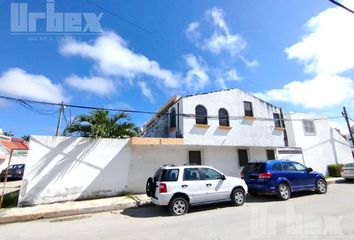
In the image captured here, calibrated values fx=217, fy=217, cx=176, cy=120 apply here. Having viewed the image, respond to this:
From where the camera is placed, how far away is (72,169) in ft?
33.9

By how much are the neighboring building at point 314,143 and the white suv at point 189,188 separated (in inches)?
373

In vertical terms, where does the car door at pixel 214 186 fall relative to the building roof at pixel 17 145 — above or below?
below

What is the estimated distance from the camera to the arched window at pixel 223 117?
13.7 m

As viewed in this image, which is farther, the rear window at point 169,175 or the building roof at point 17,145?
the building roof at point 17,145

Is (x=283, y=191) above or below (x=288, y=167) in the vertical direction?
below

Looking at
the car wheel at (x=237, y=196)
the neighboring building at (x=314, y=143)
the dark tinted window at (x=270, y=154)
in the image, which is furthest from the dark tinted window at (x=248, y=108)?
the car wheel at (x=237, y=196)

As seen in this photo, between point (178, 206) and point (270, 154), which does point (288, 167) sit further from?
point (178, 206)

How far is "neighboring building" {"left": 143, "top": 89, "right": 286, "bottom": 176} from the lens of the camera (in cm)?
1278

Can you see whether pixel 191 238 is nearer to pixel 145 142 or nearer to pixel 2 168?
pixel 145 142

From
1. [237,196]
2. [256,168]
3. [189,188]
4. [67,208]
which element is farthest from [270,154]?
[67,208]

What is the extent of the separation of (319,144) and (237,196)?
13.7 meters

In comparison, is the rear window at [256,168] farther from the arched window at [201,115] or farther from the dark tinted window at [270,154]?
the dark tinted window at [270,154]

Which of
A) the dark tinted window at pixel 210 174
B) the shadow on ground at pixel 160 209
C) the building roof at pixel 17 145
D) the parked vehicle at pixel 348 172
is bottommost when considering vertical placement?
the shadow on ground at pixel 160 209

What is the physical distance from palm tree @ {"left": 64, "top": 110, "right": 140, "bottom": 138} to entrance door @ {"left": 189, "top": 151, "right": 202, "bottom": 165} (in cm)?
353
